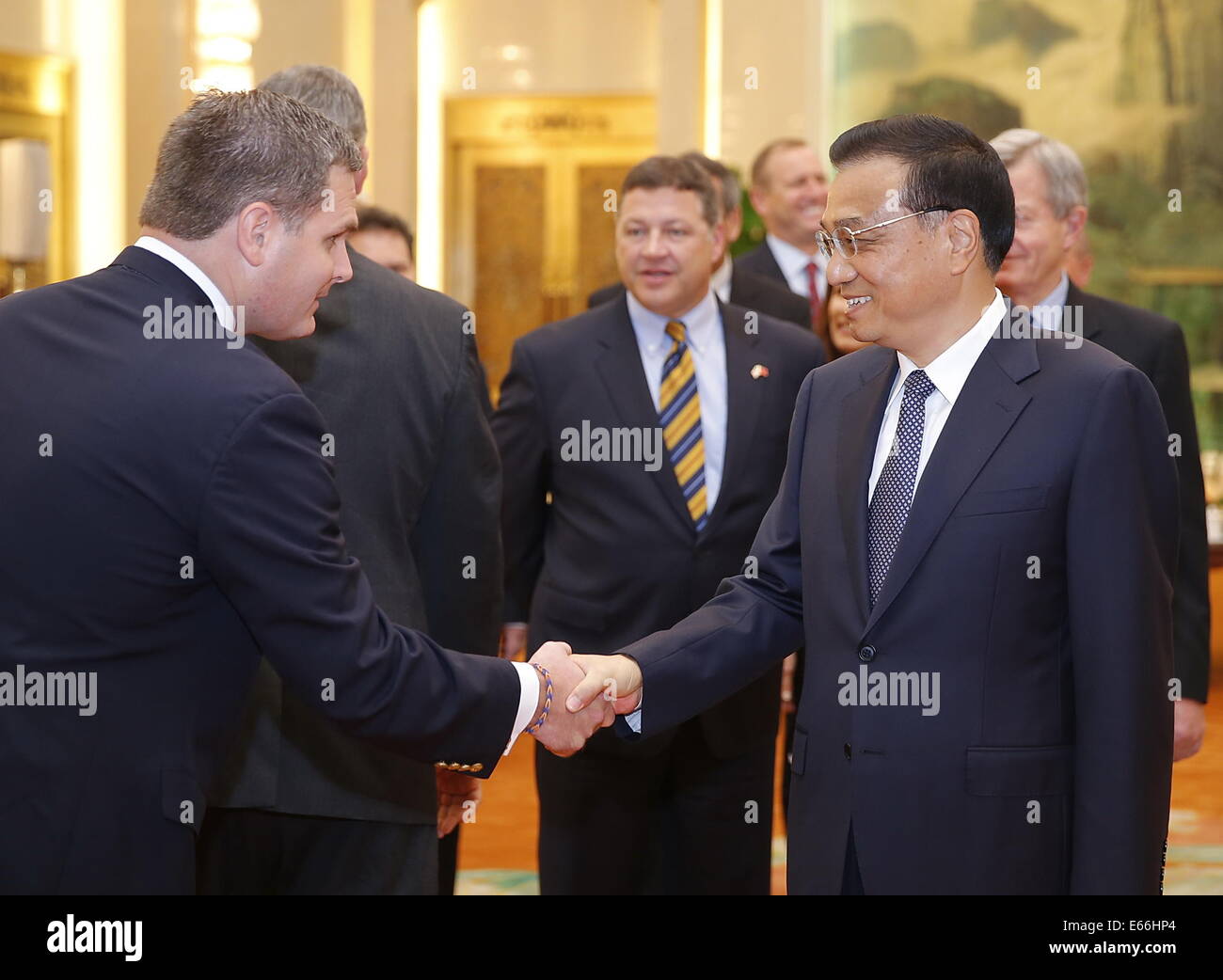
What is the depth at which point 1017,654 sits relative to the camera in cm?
211

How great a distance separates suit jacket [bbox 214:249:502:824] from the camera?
2.65m

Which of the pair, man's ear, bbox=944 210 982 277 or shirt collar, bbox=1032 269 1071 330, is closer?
man's ear, bbox=944 210 982 277

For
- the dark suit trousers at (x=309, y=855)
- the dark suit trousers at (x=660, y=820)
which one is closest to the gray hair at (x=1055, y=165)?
the dark suit trousers at (x=660, y=820)

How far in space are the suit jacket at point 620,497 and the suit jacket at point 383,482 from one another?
0.67 metres

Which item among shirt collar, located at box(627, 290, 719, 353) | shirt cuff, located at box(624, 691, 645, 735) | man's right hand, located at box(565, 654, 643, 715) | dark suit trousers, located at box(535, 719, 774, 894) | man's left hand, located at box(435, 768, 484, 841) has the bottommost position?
dark suit trousers, located at box(535, 719, 774, 894)

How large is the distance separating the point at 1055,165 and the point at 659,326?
41.2 inches

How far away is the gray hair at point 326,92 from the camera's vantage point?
9.29 feet

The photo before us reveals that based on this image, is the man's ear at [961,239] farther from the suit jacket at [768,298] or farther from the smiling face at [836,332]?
the suit jacket at [768,298]

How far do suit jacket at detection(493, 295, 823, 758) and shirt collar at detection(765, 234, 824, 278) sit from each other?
2.19 metres

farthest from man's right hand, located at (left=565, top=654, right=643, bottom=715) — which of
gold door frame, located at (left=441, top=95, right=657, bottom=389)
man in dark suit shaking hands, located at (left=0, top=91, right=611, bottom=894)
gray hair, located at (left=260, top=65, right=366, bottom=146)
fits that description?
gold door frame, located at (left=441, top=95, right=657, bottom=389)

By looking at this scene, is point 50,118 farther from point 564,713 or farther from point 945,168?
point 945,168

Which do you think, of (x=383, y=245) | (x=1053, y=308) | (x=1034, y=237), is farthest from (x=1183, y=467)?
(x=383, y=245)

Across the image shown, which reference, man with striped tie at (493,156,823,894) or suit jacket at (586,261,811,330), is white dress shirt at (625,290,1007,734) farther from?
suit jacket at (586,261,811,330)
